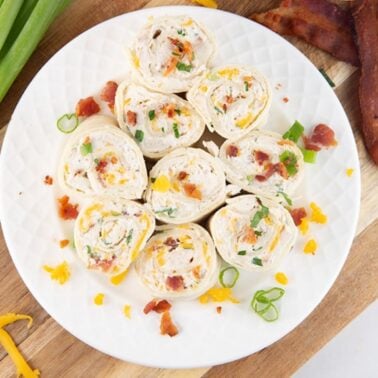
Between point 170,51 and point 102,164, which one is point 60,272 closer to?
point 102,164

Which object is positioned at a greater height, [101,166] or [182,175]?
[101,166]

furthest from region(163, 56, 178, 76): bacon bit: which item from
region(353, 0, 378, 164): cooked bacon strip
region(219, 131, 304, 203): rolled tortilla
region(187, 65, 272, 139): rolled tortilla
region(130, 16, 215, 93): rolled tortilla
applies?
region(353, 0, 378, 164): cooked bacon strip

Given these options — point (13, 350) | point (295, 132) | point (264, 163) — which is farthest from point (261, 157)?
point (13, 350)

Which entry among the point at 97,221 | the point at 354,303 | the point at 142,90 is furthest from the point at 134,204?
the point at 354,303

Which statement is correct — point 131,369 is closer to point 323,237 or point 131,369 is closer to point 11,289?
point 11,289

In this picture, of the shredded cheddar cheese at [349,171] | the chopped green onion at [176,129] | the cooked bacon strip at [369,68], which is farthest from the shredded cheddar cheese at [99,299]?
the cooked bacon strip at [369,68]

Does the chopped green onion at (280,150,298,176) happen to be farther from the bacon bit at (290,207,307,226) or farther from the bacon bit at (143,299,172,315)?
the bacon bit at (143,299,172,315)
